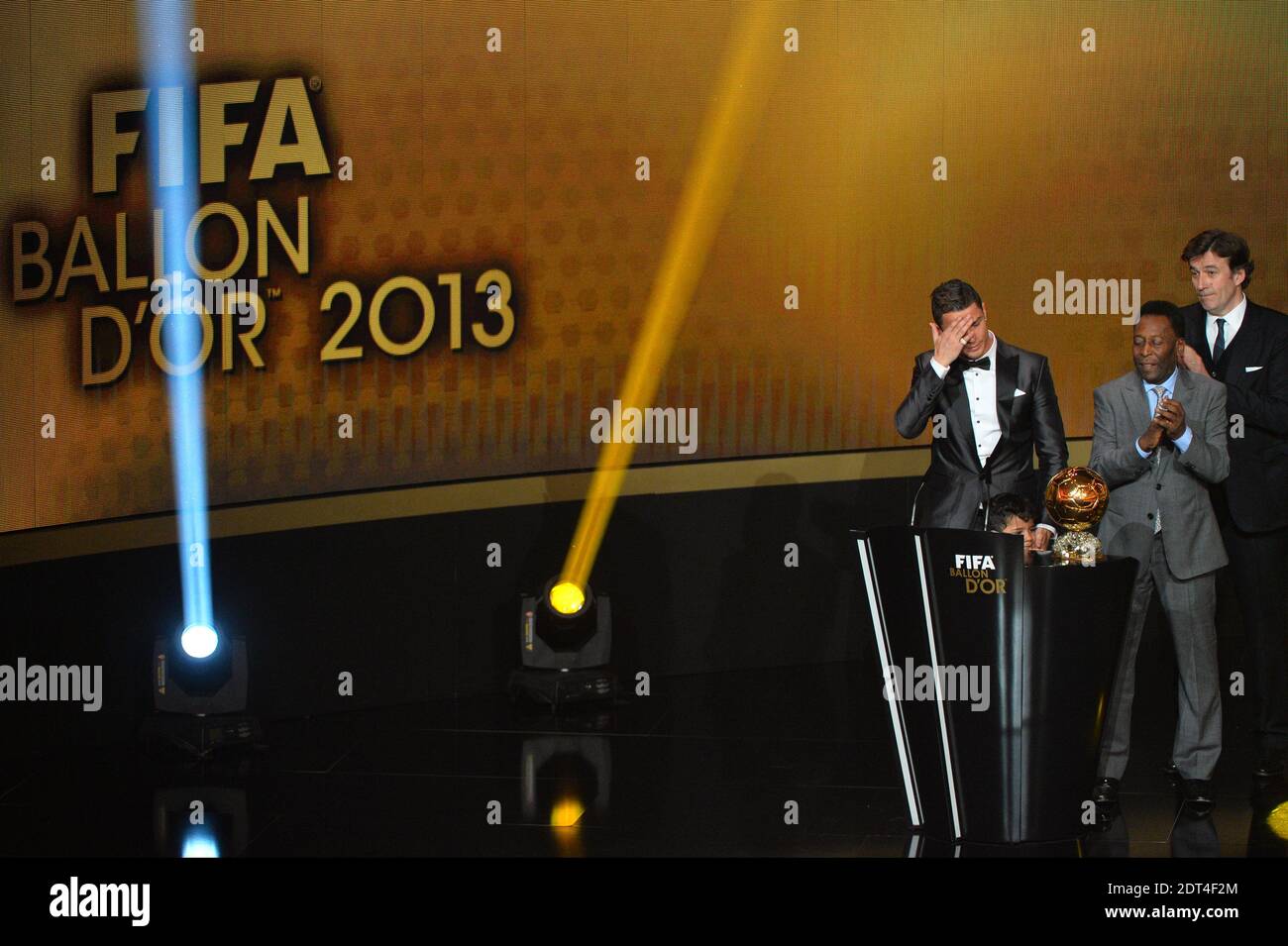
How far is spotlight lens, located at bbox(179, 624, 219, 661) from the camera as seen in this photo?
5508 millimetres

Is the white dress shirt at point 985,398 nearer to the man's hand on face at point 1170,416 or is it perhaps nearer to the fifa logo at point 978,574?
the man's hand on face at point 1170,416

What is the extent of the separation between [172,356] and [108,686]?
118 centimetres

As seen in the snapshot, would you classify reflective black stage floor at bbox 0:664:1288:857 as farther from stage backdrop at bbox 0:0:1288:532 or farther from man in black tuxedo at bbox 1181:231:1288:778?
stage backdrop at bbox 0:0:1288:532

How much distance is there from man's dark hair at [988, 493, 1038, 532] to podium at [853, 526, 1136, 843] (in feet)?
0.44

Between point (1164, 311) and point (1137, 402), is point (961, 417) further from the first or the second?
point (1164, 311)

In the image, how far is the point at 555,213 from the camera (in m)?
6.79

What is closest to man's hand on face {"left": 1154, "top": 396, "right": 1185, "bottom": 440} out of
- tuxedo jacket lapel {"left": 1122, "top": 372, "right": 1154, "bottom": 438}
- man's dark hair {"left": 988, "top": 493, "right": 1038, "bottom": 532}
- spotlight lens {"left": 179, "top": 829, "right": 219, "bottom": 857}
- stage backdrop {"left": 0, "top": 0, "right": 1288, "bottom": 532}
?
tuxedo jacket lapel {"left": 1122, "top": 372, "right": 1154, "bottom": 438}

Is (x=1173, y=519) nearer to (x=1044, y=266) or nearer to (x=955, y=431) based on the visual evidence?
(x=955, y=431)

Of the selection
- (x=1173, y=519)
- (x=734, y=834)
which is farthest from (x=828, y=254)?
(x=734, y=834)

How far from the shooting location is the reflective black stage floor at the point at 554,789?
4559 millimetres

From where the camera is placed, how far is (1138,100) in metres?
7.15

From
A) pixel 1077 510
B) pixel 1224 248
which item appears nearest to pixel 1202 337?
pixel 1224 248

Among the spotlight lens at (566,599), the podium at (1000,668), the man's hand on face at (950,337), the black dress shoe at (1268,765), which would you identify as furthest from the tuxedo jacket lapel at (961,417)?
the spotlight lens at (566,599)

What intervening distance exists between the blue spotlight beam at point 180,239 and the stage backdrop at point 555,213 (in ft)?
0.11
